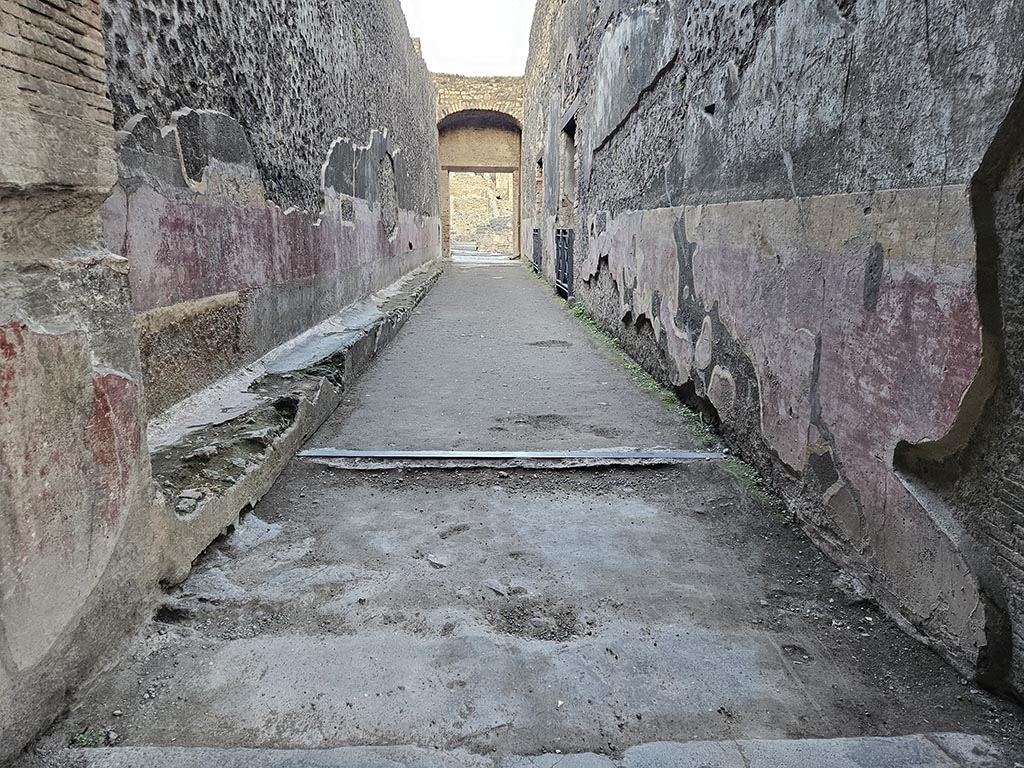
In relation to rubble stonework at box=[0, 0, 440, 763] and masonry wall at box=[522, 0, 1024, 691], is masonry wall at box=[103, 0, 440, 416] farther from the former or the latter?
masonry wall at box=[522, 0, 1024, 691]

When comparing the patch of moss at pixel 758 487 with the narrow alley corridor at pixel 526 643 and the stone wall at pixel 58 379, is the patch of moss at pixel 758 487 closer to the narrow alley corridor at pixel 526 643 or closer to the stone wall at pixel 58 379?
the narrow alley corridor at pixel 526 643

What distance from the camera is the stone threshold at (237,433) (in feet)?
5.52

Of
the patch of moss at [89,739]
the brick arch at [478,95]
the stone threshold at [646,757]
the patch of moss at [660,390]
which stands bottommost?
the stone threshold at [646,757]

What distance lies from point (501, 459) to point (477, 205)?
28.3 meters

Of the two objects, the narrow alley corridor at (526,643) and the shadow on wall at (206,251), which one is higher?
the shadow on wall at (206,251)

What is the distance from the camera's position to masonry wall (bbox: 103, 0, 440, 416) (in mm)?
2209

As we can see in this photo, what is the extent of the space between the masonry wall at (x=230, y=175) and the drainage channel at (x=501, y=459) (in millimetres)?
649

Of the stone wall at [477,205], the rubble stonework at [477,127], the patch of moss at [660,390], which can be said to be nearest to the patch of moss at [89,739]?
the patch of moss at [660,390]

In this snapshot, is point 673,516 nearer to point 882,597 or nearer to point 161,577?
point 882,597

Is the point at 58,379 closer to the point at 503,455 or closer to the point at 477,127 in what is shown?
the point at 503,455

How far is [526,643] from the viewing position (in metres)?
1.43

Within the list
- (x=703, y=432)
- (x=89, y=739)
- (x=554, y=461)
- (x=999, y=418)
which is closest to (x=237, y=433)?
(x=554, y=461)

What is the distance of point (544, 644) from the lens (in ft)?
4.66

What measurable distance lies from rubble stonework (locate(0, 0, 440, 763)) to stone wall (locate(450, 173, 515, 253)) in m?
24.5
